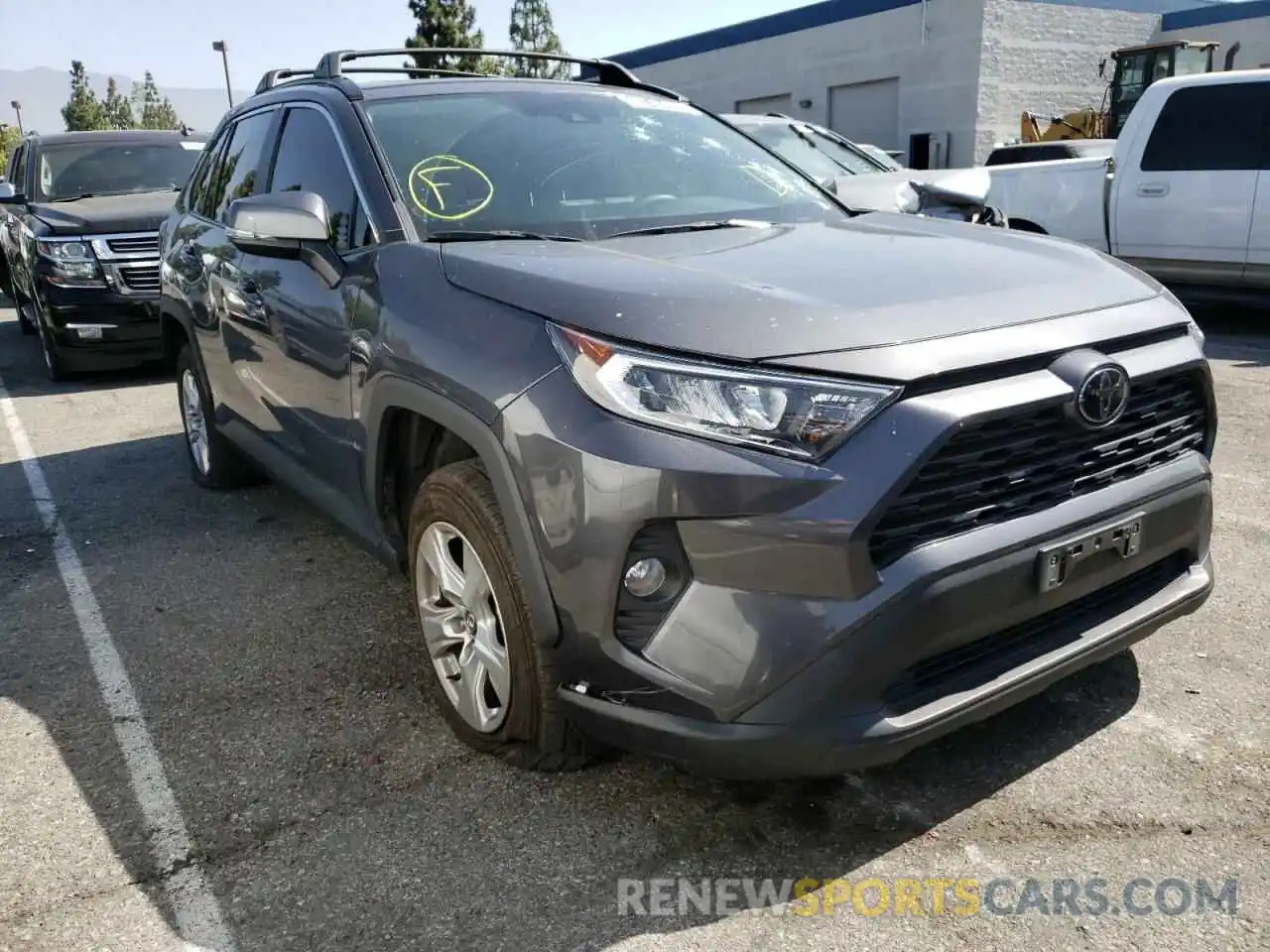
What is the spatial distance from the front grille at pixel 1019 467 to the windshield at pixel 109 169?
8.81 meters

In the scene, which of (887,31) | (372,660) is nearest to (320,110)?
(372,660)

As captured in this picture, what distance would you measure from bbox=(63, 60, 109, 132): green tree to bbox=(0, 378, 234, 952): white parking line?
73.2 m

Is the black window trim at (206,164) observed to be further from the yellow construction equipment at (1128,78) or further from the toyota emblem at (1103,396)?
the yellow construction equipment at (1128,78)

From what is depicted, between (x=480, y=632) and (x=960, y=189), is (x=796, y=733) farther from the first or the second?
(x=960, y=189)

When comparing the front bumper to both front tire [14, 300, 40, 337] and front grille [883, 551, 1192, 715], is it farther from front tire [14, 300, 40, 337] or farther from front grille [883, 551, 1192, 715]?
front tire [14, 300, 40, 337]

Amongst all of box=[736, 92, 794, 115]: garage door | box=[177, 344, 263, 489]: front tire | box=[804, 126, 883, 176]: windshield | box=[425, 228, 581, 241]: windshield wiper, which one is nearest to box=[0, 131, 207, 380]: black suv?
box=[177, 344, 263, 489]: front tire

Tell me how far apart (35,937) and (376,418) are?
144 cm

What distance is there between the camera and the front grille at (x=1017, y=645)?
7.30 ft

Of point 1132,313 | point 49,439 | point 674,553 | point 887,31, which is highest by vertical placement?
point 887,31

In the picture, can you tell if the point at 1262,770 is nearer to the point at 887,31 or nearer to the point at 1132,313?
the point at 1132,313

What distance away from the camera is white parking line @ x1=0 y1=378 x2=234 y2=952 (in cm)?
231

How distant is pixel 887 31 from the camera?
3050cm

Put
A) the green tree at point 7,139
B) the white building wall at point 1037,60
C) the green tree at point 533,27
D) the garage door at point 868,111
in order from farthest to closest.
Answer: the green tree at point 533,27 → the green tree at point 7,139 → the garage door at point 868,111 → the white building wall at point 1037,60

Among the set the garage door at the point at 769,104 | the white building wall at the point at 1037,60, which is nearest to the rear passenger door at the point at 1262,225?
the white building wall at the point at 1037,60
